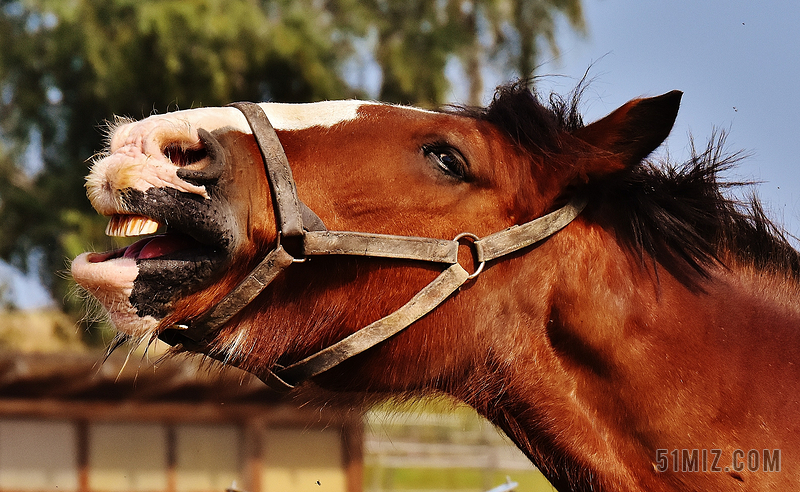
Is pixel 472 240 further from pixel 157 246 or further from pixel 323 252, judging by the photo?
pixel 157 246

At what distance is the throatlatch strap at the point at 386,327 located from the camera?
6.97 feet

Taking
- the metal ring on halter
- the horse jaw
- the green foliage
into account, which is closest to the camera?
the horse jaw

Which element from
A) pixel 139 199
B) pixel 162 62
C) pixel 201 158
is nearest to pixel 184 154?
pixel 201 158

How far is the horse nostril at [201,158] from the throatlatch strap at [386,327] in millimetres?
543

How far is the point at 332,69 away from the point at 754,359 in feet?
36.0

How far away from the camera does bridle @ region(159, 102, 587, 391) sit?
2047mm

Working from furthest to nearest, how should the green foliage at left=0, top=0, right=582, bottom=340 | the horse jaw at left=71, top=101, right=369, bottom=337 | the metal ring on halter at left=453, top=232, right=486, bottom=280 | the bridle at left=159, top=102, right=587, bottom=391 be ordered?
the green foliage at left=0, top=0, right=582, bottom=340, the metal ring on halter at left=453, top=232, right=486, bottom=280, the bridle at left=159, top=102, right=587, bottom=391, the horse jaw at left=71, top=101, right=369, bottom=337

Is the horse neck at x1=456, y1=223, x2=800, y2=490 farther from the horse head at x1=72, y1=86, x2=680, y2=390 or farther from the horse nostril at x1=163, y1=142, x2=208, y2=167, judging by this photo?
the horse nostril at x1=163, y1=142, x2=208, y2=167

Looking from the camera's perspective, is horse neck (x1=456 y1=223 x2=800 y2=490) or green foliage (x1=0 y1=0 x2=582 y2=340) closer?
horse neck (x1=456 y1=223 x2=800 y2=490)

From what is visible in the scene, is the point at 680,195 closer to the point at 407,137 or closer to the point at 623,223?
the point at 623,223

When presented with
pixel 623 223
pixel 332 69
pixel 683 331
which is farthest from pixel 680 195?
pixel 332 69

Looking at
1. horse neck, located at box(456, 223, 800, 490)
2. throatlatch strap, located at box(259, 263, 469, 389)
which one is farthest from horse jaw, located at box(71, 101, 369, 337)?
horse neck, located at box(456, 223, 800, 490)

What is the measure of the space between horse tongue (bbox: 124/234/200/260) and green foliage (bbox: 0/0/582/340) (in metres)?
9.08

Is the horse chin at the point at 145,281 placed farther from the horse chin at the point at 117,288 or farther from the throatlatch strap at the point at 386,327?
the throatlatch strap at the point at 386,327
